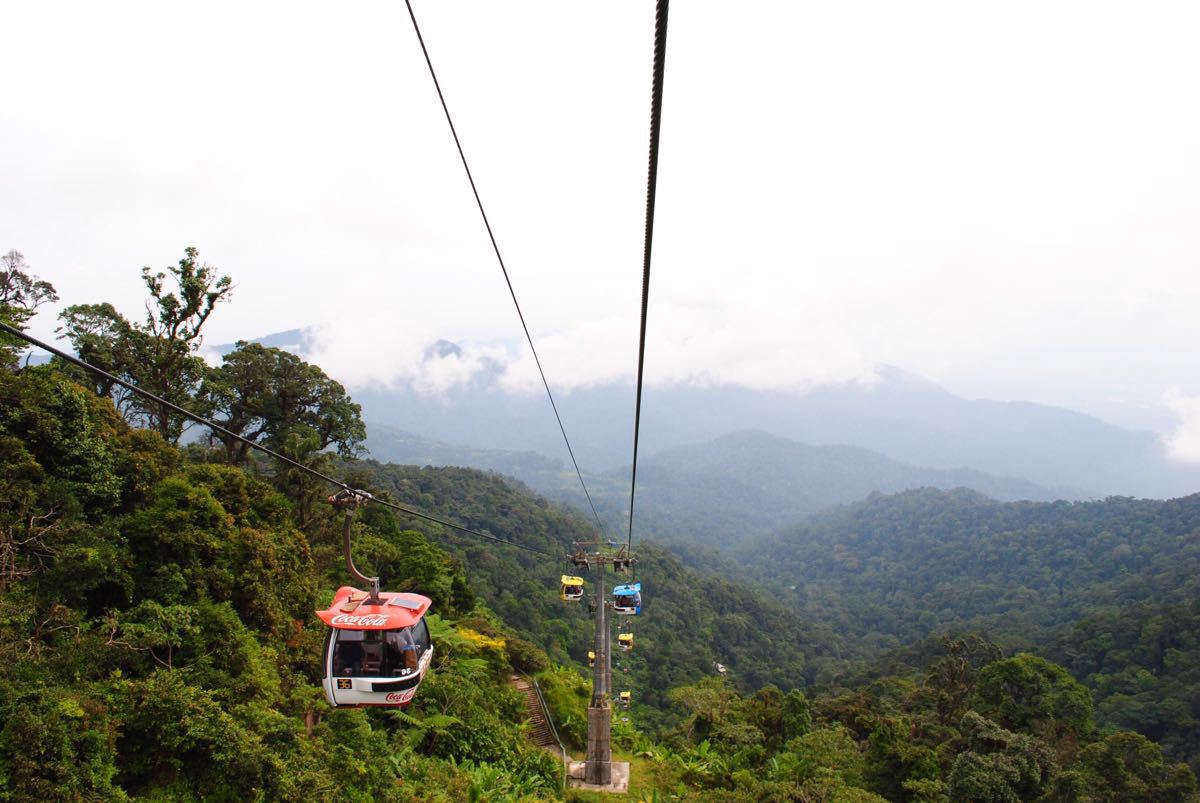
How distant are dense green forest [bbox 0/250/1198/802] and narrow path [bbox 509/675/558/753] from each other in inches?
31.8

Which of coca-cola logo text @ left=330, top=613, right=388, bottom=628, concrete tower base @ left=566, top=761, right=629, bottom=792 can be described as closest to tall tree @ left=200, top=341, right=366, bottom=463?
concrete tower base @ left=566, top=761, right=629, bottom=792

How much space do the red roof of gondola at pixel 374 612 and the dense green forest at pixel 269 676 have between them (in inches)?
147

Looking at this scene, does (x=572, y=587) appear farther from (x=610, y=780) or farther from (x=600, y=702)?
(x=610, y=780)

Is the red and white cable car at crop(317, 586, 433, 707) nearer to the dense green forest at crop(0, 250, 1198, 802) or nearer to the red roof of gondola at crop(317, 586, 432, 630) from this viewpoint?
the red roof of gondola at crop(317, 586, 432, 630)

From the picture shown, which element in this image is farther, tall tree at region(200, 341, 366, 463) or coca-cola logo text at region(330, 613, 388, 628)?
tall tree at region(200, 341, 366, 463)

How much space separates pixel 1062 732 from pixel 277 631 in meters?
29.0

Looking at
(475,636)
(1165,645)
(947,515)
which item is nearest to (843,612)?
(947,515)

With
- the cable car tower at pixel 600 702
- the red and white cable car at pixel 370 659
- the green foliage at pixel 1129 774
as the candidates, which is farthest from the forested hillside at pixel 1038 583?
the red and white cable car at pixel 370 659

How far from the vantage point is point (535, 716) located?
74.7 ft

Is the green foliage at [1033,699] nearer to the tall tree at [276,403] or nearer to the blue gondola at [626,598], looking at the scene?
the blue gondola at [626,598]

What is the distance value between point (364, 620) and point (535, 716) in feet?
56.7

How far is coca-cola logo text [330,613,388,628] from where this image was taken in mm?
7766

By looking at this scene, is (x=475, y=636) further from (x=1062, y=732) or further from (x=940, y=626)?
(x=940, y=626)

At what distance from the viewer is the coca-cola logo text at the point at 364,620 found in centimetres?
777
